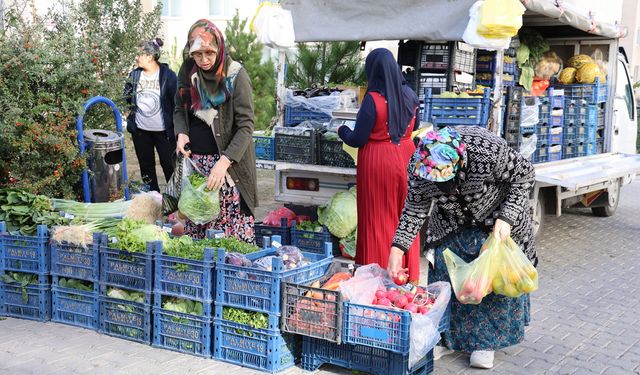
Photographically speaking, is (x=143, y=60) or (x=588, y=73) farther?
(x=588, y=73)

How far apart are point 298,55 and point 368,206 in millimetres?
6435

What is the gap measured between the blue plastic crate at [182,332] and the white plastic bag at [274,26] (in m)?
3.85

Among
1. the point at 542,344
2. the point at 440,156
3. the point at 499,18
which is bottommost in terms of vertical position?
the point at 542,344

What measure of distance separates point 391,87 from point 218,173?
1.54 metres

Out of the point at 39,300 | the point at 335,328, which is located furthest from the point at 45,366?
the point at 335,328

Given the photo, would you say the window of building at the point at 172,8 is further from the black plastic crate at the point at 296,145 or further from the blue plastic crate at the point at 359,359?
the blue plastic crate at the point at 359,359

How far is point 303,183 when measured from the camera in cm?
802

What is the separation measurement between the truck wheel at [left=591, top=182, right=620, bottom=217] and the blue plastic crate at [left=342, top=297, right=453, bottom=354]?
25.3 feet

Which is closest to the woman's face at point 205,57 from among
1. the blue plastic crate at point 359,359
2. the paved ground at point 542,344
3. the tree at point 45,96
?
the tree at point 45,96

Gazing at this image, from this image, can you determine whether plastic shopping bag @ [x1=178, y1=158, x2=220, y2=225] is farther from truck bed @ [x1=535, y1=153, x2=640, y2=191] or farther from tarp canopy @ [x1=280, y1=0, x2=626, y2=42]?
truck bed @ [x1=535, y1=153, x2=640, y2=191]

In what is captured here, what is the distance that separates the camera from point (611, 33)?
1040 cm

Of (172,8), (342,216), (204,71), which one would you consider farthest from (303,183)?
(172,8)

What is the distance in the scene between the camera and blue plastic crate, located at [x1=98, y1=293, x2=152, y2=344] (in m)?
5.14

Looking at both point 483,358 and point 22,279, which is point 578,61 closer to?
point 483,358
